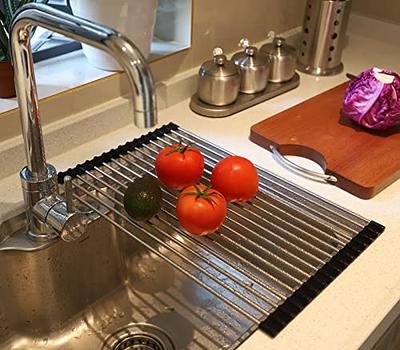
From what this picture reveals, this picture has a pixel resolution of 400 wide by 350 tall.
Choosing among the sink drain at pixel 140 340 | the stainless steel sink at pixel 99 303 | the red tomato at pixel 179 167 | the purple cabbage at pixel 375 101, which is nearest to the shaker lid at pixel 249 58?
the purple cabbage at pixel 375 101

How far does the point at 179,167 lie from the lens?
101 centimetres

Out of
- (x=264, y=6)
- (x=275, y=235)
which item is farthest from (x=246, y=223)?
(x=264, y=6)

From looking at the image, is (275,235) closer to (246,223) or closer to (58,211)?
(246,223)

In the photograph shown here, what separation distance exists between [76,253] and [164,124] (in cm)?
37

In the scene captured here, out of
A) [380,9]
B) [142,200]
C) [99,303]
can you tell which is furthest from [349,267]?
[380,9]

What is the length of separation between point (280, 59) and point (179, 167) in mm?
503

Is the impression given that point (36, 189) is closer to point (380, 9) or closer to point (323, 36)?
point (323, 36)

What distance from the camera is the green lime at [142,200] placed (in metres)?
0.97

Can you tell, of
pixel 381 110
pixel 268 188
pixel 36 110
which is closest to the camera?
pixel 36 110

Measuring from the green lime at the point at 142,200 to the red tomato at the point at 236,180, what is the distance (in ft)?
0.36

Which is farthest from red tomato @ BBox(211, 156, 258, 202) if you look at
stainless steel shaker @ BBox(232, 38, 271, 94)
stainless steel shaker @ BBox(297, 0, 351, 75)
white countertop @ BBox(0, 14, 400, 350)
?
stainless steel shaker @ BBox(297, 0, 351, 75)

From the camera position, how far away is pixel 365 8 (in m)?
1.78

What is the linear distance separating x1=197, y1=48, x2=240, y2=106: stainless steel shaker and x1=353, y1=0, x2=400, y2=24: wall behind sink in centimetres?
71

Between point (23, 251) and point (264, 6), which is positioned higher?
point (264, 6)
